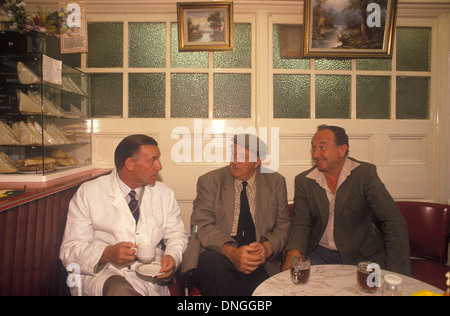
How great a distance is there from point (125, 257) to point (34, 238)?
445 mm

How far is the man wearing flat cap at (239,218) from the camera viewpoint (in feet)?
5.79

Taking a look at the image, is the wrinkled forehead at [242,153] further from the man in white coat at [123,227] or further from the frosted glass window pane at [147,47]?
the frosted glass window pane at [147,47]

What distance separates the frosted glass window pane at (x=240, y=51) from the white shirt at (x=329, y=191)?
104 centimetres

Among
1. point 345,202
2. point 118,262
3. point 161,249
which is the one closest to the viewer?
point 118,262

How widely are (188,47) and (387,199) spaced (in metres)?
1.72

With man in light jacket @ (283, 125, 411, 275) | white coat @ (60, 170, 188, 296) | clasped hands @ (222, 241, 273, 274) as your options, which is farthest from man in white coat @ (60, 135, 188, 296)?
man in light jacket @ (283, 125, 411, 275)

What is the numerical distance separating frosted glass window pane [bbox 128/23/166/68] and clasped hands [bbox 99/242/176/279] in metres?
1.48

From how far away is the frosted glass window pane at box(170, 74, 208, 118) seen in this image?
8.13ft

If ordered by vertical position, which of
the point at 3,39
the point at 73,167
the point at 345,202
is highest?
the point at 3,39

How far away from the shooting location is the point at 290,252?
1.81m

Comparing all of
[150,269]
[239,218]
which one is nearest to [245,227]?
[239,218]

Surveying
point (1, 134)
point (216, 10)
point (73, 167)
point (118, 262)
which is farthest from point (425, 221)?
point (1, 134)

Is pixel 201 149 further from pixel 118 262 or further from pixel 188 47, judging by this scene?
pixel 118 262

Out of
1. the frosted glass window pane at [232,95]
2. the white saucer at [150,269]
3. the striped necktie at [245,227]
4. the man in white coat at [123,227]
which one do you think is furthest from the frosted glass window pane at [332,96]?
the white saucer at [150,269]
